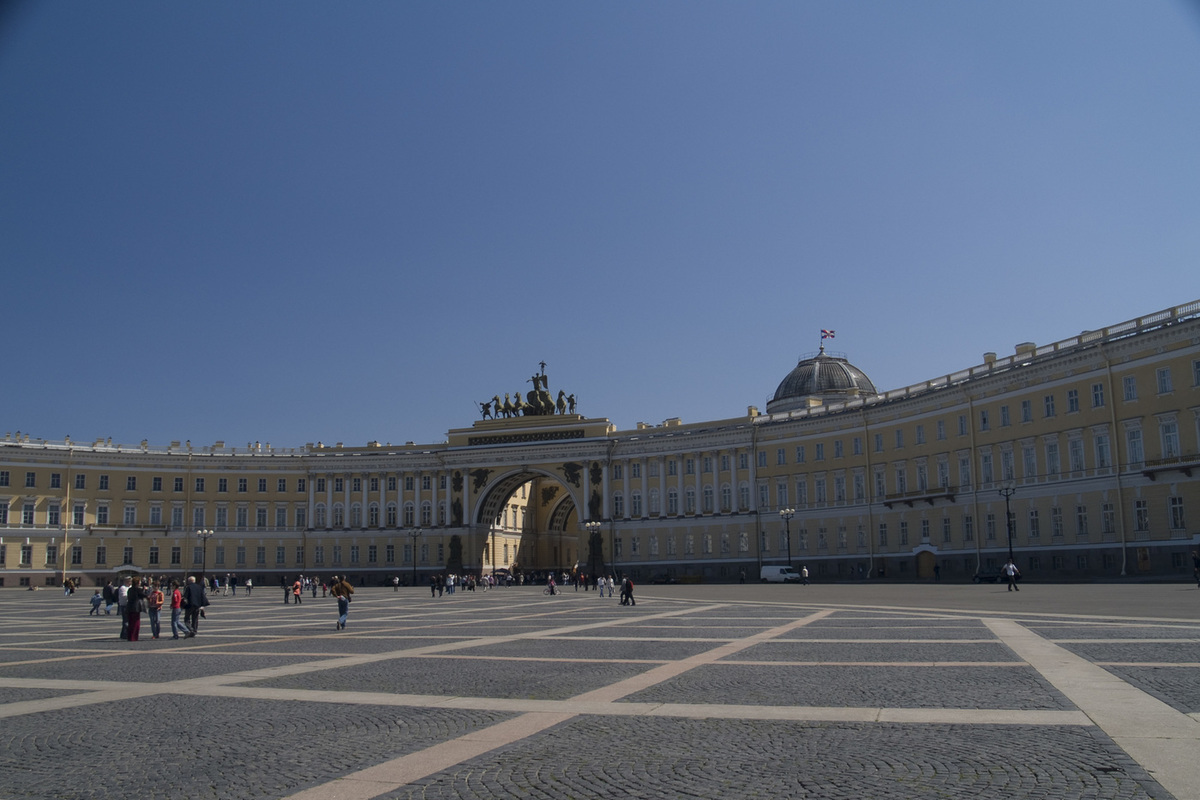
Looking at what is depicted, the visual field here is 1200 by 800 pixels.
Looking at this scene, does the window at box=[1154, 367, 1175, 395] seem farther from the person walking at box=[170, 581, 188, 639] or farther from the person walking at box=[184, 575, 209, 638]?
the person walking at box=[170, 581, 188, 639]

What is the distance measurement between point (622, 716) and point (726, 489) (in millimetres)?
78589

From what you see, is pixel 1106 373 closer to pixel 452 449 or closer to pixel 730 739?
pixel 730 739

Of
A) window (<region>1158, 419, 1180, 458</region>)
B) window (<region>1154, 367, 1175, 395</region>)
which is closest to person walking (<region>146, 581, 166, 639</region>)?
window (<region>1158, 419, 1180, 458</region>)

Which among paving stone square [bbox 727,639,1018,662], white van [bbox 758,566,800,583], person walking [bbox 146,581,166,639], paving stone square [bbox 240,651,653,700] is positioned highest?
person walking [bbox 146,581,166,639]

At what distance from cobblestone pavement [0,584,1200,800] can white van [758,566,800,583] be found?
4981 centimetres

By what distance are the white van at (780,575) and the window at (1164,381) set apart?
29.6 metres

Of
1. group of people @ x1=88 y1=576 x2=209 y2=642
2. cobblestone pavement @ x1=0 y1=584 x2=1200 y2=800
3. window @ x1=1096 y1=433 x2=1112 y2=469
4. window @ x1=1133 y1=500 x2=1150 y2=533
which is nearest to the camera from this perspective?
cobblestone pavement @ x1=0 y1=584 x2=1200 y2=800

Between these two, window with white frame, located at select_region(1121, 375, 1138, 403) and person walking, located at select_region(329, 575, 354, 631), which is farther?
window with white frame, located at select_region(1121, 375, 1138, 403)

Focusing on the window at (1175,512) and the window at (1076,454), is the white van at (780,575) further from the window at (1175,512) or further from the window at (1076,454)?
the window at (1175,512)

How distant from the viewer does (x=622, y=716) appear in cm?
1239

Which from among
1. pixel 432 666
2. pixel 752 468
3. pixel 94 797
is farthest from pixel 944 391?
pixel 94 797

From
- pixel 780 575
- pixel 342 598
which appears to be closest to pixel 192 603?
pixel 342 598

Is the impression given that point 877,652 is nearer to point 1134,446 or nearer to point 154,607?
point 154,607

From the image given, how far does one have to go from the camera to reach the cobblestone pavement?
8.98 m
